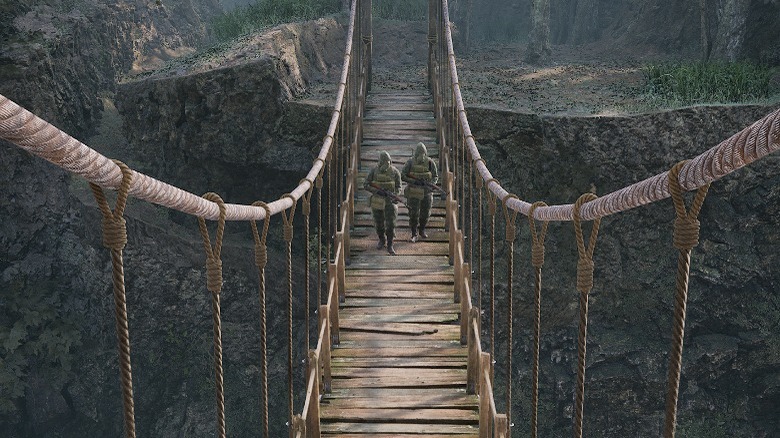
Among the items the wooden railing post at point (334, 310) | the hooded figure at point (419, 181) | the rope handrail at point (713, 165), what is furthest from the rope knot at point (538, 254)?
the hooded figure at point (419, 181)

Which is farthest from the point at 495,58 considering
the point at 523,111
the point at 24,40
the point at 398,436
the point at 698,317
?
the point at 398,436

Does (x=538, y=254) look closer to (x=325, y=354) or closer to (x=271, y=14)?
(x=325, y=354)

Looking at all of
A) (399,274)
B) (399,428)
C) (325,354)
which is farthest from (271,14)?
(399,428)

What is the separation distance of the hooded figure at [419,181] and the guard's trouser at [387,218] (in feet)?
0.82

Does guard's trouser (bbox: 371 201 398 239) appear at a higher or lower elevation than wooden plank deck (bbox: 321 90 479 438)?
higher

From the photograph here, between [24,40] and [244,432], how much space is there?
7223mm

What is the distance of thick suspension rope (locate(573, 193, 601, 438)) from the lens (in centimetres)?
267

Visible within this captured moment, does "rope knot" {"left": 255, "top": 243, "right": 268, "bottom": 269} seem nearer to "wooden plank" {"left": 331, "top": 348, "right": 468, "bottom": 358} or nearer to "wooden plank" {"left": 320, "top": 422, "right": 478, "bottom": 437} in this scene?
"wooden plank" {"left": 320, "top": 422, "right": 478, "bottom": 437}

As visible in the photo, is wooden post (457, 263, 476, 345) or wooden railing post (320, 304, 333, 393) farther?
wooden post (457, 263, 476, 345)

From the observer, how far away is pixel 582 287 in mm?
2902

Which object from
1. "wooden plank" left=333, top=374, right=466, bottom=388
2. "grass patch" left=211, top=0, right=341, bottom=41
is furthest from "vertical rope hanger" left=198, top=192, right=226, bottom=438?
"grass patch" left=211, top=0, right=341, bottom=41

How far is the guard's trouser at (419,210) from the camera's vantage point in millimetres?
7754

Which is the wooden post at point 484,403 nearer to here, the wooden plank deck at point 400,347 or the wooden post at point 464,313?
the wooden plank deck at point 400,347

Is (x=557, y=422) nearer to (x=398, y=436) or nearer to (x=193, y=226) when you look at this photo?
(x=193, y=226)
